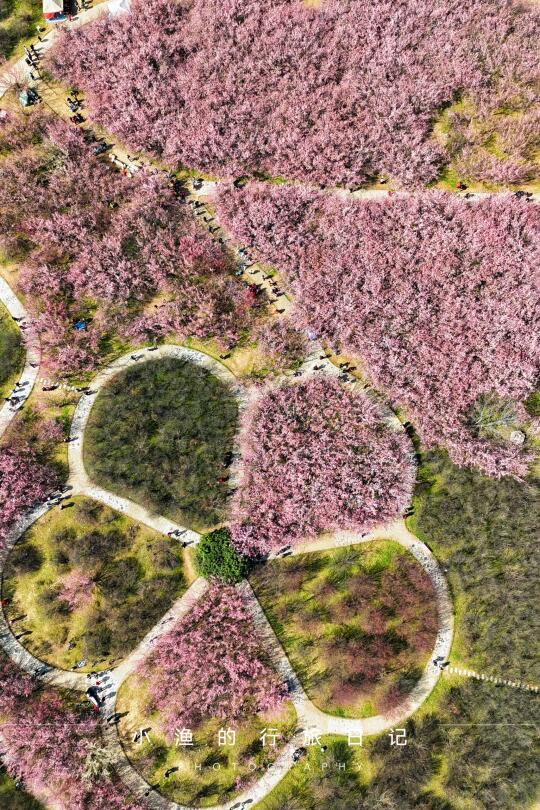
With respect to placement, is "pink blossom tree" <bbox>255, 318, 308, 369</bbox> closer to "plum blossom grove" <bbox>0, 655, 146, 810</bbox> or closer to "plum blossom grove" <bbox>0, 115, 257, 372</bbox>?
"plum blossom grove" <bbox>0, 115, 257, 372</bbox>

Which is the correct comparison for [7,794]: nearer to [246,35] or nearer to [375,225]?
[375,225]

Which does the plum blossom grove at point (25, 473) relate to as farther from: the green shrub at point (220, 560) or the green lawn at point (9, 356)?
the green shrub at point (220, 560)

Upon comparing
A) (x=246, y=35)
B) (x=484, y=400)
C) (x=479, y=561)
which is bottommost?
(x=479, y=561)

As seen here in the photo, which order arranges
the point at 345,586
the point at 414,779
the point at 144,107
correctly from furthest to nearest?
the point at 144,107, the point at 345,586, the point at 414,779

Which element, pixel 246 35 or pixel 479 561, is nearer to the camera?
pixel 479 561

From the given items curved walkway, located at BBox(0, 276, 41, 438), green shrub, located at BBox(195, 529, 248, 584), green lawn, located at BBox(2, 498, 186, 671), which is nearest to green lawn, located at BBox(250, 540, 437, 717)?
green shrub, located at BBox(195, 529, 248, 584)

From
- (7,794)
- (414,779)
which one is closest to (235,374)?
(414,779)

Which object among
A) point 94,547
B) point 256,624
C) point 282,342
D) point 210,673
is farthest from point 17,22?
point 210,673

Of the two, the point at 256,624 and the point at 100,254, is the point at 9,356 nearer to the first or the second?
the point at 100,254
